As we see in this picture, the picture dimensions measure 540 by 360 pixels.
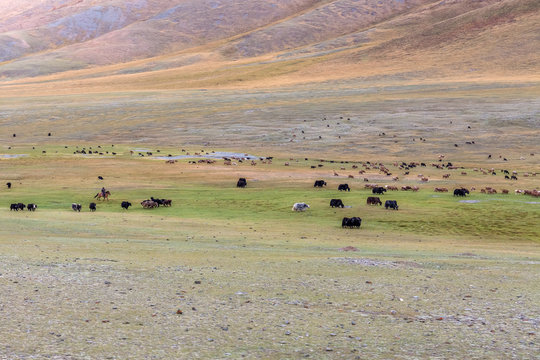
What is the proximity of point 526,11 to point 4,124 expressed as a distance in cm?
14823

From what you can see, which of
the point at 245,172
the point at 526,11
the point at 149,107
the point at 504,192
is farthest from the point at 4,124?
the point at 526,11

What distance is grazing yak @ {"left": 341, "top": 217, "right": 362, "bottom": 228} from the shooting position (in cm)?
3131

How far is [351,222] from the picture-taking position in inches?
1236

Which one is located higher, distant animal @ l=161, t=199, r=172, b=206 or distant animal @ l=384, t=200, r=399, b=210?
distant animal @ l=384, t=200, r=399, b=210

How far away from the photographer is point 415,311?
1322 centimetres

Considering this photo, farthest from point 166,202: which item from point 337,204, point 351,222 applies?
point 351,222

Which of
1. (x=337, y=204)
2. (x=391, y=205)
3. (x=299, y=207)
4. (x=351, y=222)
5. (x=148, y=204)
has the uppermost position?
(x=391, y=205)

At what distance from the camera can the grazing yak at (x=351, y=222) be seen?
31.3 metres

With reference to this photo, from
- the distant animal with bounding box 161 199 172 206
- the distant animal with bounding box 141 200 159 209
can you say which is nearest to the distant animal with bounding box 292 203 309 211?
the distant animal with bounding box 161 199 172 206

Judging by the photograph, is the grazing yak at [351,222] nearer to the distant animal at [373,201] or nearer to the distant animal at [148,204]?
the distant animal at [373,201]

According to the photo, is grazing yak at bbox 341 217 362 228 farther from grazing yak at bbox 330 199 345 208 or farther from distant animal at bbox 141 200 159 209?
distant animal at bbox 141 200 159 209

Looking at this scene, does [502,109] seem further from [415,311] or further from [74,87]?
[74,87]

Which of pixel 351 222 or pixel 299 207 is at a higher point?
pixel 299 207

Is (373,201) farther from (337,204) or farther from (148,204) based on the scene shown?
(148,204)
